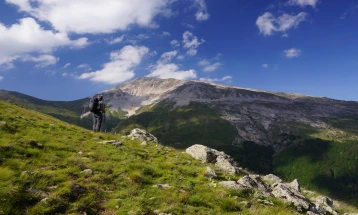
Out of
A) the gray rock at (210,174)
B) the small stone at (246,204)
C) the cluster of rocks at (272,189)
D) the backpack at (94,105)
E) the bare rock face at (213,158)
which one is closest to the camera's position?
the small stone at (246,204)

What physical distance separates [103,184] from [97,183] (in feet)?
0.97

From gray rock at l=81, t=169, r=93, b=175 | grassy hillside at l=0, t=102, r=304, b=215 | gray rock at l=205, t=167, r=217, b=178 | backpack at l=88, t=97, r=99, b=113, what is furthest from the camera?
backpack at l=88, t=97, r=99, b=113

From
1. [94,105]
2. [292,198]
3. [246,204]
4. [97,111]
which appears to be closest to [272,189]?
[292,198]

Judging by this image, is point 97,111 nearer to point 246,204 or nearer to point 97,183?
point 97,183

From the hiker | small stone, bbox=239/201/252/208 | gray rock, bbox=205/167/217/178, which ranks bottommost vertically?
small stone, bbox=239/201/252/208

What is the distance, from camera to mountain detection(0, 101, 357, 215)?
1083cm

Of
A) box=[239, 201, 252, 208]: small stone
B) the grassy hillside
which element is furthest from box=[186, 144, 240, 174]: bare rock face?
box=[239, 201, 252, 208]: small stone

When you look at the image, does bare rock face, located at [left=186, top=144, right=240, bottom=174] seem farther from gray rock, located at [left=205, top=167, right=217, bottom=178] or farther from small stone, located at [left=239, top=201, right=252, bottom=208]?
small stone, located at [left=239, top=201, right=252, bottom=208]

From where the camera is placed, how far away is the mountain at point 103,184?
1083 cm

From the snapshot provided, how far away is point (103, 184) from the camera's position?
43.9 ft

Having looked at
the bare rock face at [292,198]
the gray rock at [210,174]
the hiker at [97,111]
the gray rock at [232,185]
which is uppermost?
the hiker at [97,111]

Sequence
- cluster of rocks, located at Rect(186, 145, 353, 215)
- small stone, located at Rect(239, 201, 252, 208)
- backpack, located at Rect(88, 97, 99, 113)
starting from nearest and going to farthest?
1. small stone, located at Rect(239, 201, 252, 208)
2. cluster of rocks, located at Rect(186, 145, 353, 215)
3. backpack, located at Rect(88, 97, 99, 113)

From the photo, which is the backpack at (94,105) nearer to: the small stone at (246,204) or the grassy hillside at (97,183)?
the grassy hillside at (97,183)

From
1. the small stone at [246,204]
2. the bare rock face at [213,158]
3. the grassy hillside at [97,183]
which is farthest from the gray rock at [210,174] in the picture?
the small stone at [246,204]
